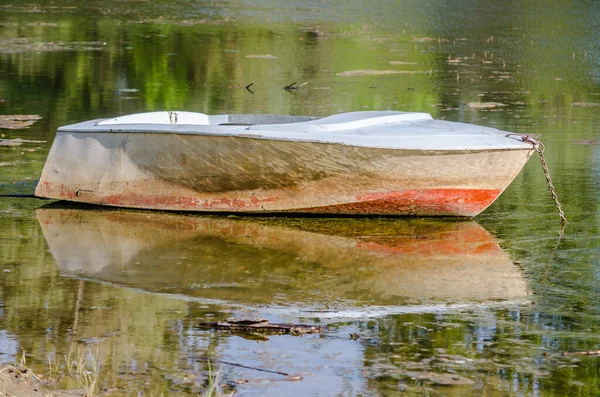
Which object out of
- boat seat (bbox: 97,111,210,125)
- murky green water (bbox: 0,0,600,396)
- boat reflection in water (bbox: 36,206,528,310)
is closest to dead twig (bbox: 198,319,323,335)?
murky green water (bbox: 0,0,600,396)

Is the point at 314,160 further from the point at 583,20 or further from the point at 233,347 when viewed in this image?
the point at 583,20

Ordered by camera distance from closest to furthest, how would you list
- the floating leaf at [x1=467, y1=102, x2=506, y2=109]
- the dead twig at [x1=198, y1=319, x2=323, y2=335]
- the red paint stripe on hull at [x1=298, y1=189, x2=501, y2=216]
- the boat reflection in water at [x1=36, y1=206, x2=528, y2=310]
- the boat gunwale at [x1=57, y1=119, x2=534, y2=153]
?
the dead twig at [x1=198, y1=319, x2=323, y2=335]
the boat reflection in water at [x1=36, y1=206, x2=528, y2=310]
the boat gunwale at [x1=57, y1=119, x2=534, y2=153]
the red paint stripe on hull at [x1=298, y1=189, x2=501, y2=216]
the floating leaf at [x1=467, y1=102, x2=506, y2=109]

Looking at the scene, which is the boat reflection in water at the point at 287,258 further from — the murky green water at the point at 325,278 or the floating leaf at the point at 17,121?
the floating leaf at the point at 17,121

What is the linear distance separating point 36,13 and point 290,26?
22.9 ft

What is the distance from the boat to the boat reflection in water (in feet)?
0.45

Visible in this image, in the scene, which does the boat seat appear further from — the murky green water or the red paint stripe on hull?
the red paint stripe on hull

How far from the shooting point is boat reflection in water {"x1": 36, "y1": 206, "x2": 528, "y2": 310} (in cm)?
687

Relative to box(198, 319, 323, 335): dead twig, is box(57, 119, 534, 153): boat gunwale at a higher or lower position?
higher

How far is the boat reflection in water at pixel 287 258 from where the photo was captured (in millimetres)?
6867

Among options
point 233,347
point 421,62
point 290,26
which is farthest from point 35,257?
point 290,26

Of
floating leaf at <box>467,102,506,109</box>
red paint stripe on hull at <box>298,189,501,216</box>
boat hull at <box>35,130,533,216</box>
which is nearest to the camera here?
boat hull at <box>35,130,533,216</box>

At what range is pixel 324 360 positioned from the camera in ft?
18.5

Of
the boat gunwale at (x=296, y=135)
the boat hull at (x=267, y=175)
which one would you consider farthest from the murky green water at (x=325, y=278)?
the boat gunwale at (x=296, y=135)

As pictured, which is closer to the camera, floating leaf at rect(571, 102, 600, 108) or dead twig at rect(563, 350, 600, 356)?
dead twig at rect(563, 350, 600, 356)
